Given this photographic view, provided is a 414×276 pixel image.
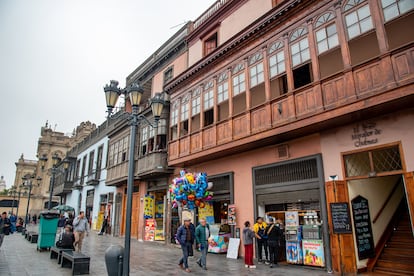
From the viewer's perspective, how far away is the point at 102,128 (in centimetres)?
2858

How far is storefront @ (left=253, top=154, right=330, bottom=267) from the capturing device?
9.20 meters

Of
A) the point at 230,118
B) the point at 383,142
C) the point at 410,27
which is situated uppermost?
the point at 410,27

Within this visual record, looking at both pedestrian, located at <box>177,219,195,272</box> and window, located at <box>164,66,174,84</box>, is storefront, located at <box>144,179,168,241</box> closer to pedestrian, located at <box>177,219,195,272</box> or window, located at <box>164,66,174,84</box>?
window, located at <box>164,66,174,84</box>

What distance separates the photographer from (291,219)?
33.7ft

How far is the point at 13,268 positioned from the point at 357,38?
1192cm

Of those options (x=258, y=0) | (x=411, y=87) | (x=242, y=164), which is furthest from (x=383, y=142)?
(x=258, y=0)

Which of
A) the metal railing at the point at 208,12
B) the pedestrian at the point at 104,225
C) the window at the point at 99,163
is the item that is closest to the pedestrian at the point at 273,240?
the metal railing at the point at 208,12

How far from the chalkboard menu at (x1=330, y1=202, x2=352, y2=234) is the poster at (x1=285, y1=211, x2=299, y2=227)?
1882 mm

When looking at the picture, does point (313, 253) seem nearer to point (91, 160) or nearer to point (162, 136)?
point (162, 136)

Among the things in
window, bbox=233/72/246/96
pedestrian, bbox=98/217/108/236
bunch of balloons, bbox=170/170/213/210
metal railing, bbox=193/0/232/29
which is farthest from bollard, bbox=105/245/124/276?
pedestrian, bbox=98/217/108/236

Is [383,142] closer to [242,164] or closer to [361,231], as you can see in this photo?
[361,231]

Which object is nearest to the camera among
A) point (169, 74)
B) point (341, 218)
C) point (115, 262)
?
point (115, 262)

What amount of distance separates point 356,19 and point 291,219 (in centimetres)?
666

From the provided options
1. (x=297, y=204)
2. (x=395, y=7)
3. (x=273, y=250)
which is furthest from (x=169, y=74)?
(x=395, y=7)
